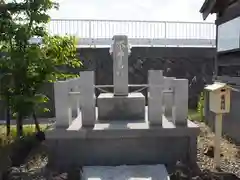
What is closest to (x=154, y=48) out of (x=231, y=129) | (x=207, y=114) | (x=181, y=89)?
(x=207, y=114)

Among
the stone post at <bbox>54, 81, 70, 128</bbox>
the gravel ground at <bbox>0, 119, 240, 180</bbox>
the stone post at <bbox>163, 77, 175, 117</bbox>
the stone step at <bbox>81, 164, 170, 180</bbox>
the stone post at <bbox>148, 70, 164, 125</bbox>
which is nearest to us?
the stone step at <bbox>81, 164, 170, 180</bbox>

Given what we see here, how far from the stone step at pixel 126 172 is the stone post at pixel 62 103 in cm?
85

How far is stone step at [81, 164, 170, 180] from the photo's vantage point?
14.8ft

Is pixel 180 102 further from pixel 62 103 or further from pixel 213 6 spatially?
pixel 213 6

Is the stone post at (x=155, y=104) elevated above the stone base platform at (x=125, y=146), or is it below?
above

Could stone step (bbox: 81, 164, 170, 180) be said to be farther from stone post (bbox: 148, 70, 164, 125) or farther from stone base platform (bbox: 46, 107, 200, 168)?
stone post (bbox: 148, 70, 164, 125)

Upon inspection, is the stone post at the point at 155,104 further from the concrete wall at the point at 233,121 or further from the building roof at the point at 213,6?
the building roof at the point at 213,6

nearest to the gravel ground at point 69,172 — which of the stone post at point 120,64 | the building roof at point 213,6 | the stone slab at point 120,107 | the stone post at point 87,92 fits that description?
the stone post at point 87,92

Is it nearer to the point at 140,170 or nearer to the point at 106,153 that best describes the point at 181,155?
the point at 140,170

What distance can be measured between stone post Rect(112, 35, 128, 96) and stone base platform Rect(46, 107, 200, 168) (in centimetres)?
146

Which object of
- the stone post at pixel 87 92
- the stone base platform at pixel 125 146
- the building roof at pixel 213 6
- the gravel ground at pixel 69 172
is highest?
the building roof at pixel 213 6

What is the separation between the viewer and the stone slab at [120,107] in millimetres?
6172

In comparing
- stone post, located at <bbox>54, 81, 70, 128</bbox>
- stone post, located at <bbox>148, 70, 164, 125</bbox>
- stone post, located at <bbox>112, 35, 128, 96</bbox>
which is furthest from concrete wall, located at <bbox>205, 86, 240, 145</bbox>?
stone post, located at <bbox>54, 81, 70, 128</bbox>

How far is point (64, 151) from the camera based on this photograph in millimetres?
5230
